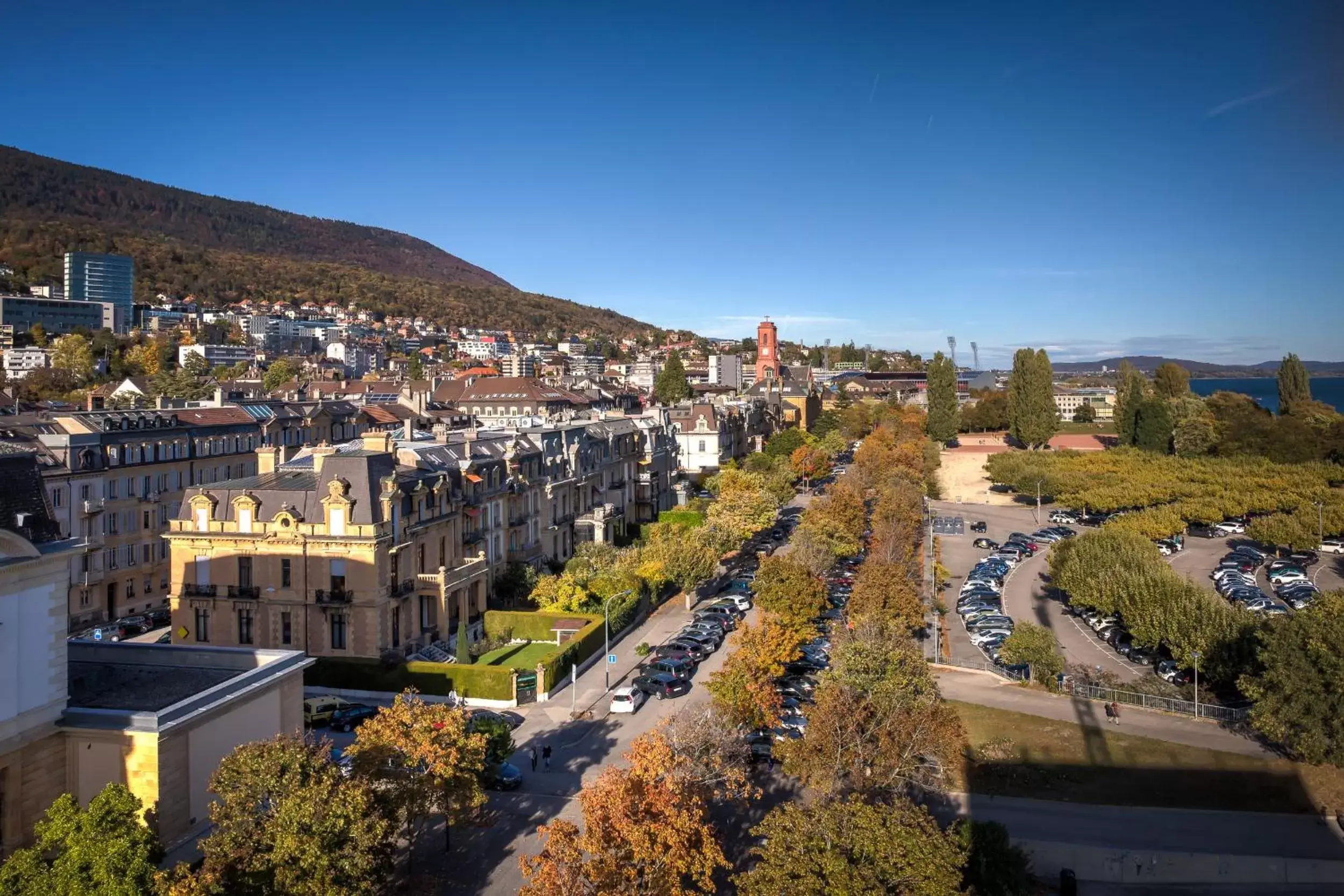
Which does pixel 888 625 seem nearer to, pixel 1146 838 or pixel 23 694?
pixel 1146 838

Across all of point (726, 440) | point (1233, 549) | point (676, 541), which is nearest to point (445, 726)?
point (676, 541)

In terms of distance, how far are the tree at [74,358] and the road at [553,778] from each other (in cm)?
10730

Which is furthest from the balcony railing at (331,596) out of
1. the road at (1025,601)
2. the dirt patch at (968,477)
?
the dirt patch at (968,477)

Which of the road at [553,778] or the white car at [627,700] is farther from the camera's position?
the white car at [627,700]

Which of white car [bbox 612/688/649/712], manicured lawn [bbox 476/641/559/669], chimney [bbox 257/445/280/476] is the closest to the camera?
white car [bbox 612/688/649/712]

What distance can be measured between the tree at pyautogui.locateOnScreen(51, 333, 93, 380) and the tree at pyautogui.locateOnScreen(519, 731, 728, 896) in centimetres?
12338

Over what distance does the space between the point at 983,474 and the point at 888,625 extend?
81.0m

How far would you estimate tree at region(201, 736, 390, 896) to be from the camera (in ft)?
60.4

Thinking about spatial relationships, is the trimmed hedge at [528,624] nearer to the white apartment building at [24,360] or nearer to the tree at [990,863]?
the tree at [990,863]

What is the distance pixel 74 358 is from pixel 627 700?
120831 mm

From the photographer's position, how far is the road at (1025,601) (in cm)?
4656

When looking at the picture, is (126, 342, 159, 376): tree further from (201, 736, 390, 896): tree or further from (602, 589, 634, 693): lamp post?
(201, 736, 390, 896): tree

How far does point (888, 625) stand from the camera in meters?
39.0

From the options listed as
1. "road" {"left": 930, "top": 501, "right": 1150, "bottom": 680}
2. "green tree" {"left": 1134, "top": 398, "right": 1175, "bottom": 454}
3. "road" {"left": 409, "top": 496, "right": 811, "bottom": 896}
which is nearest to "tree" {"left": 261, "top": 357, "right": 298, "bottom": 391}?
"road" {"left": 930, "top": 501, "right": 1150, "bottom": 680}
